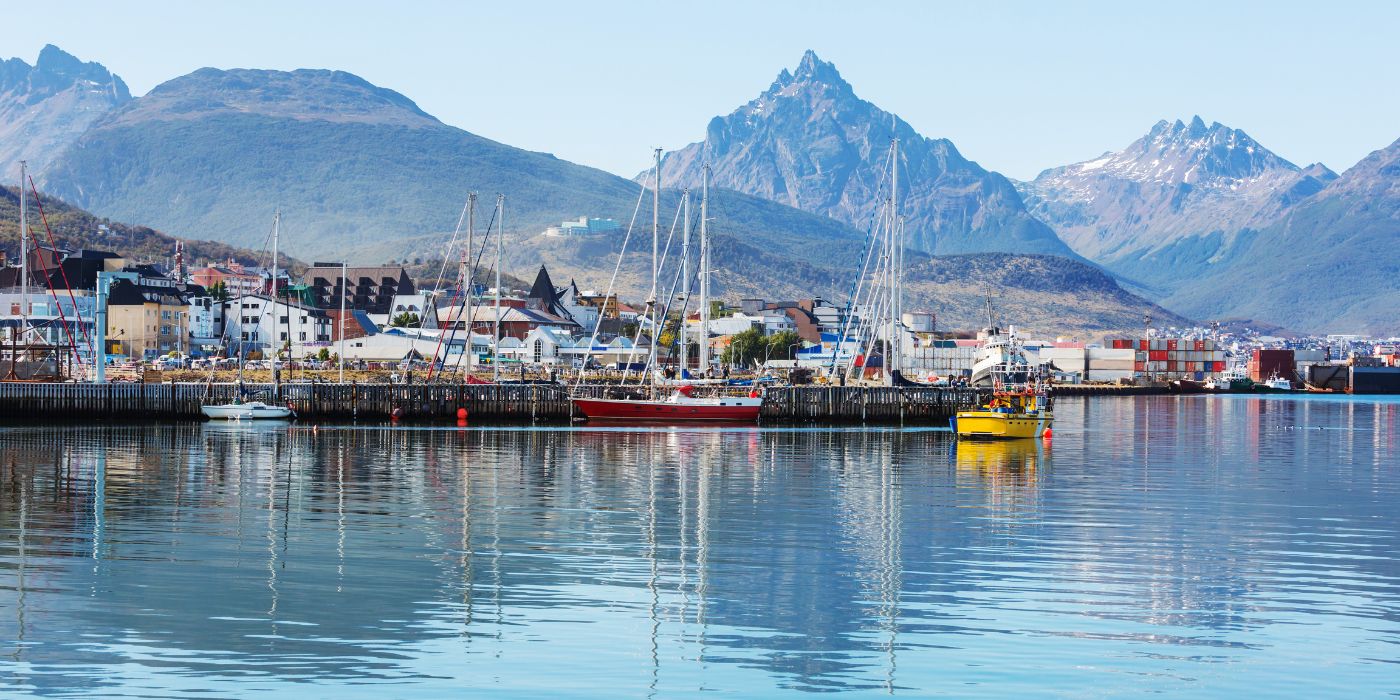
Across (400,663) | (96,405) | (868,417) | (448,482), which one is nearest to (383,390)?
(96,405)

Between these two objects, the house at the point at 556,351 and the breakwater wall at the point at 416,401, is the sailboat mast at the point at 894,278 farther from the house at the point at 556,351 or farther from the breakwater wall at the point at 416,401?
the house at the point at 556,351

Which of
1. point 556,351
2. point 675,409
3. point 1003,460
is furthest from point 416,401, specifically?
point 556,351

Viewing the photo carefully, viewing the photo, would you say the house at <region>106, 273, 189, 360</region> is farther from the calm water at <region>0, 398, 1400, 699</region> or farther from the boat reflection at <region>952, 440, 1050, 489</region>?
the calm water at <region>0, 398, 1400, 699</region>

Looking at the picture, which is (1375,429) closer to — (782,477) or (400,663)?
(782,477)

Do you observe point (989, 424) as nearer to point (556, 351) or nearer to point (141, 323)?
point (556, 351)

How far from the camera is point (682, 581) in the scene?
32156 millimetres

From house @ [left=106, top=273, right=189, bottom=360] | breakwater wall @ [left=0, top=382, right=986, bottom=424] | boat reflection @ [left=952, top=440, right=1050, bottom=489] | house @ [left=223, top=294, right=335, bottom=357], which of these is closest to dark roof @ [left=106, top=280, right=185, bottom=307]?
house @ [left=106, top=273, right=189, bottom=360]

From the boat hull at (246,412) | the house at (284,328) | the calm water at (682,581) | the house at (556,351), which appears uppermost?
the house at (284,328)

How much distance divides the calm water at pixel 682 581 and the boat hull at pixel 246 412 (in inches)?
1317

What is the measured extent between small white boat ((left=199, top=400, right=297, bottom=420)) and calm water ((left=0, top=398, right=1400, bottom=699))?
33505 millimetres

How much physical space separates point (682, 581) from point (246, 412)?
236 ft

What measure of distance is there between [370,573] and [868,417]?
76.6 meters

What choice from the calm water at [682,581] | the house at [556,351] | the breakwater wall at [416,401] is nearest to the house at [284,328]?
the house at [556,351]

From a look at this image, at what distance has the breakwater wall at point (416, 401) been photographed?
97.3 meters
